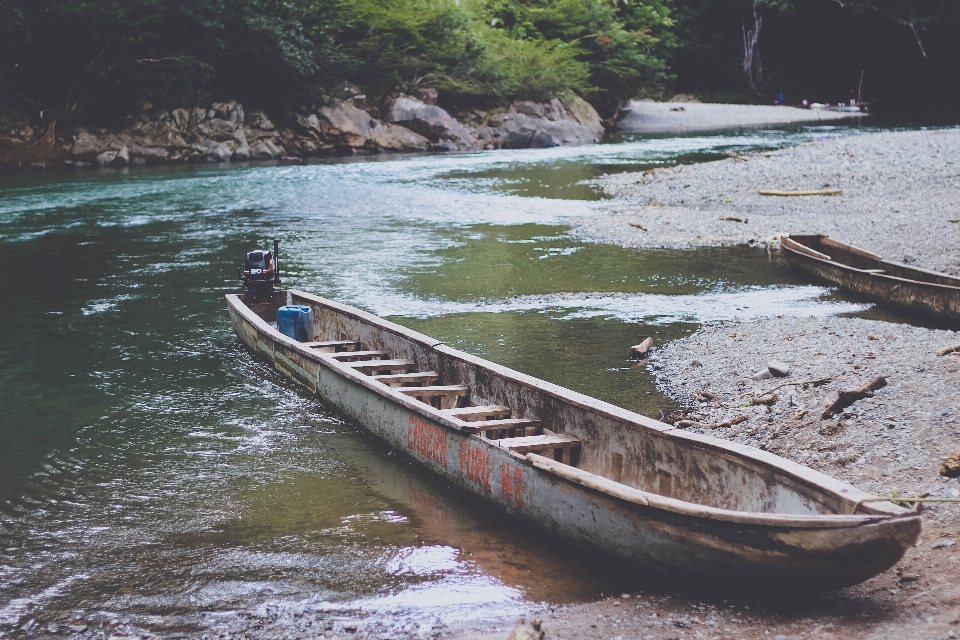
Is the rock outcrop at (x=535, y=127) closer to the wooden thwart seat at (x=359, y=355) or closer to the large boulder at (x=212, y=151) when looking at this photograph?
the large boulder at (x=212, y=151)

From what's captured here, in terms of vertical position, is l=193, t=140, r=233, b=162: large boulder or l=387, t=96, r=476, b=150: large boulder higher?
l=387, t=96, r=476, b=150: large boulder

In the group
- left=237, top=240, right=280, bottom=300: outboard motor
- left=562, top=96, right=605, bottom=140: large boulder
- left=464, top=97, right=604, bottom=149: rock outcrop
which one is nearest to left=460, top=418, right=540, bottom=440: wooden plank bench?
left=237, top=240, right=280, bottom=300: outboard motor

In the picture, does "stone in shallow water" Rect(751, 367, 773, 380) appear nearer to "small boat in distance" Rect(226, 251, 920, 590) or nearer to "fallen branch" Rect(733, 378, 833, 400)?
"fallen branch" Rect(733, 378, 833, 400)

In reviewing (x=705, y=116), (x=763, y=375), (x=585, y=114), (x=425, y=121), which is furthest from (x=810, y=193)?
(x=705, y=116)

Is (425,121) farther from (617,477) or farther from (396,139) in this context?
(617,477)

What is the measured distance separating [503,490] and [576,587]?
2.76 ft

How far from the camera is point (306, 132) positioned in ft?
114

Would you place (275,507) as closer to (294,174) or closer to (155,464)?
(155,464)

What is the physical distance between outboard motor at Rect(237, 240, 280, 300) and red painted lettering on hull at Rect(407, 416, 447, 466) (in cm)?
421

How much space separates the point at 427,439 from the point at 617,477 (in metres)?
1.37

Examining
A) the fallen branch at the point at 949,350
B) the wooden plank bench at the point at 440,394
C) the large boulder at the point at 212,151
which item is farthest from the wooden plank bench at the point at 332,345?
the large boulder at the point at 212,151

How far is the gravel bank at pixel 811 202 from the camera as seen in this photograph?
47.7 ft

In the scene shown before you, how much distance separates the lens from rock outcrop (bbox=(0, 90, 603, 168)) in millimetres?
31062

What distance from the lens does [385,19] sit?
37969mm
